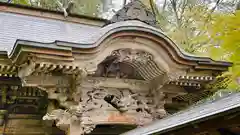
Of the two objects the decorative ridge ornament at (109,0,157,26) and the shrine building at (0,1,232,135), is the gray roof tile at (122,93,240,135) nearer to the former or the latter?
the shrine building at (0,1,232,135)

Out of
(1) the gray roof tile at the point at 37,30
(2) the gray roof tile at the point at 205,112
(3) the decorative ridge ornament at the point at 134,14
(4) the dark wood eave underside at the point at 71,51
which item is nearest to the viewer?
(2) the gray roof tile at the point at 205,112

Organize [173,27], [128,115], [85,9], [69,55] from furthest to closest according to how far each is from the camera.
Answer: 1. [85,9]
2. [173,27]
3. [128,115]
4. [69,55]

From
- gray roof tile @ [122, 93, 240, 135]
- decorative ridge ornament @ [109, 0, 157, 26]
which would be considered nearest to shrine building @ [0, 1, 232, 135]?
decorative ridge ornament @ [109, 0, 157, 26]

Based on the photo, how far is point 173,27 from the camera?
603 inches

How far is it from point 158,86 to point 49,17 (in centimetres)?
412

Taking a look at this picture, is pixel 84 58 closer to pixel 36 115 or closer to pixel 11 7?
pixel 36 115

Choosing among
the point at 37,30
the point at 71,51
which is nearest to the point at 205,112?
the point at 71,51

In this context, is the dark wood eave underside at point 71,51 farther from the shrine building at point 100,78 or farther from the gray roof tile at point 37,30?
the gray roof tile at point 37,30

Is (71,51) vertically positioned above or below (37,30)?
below

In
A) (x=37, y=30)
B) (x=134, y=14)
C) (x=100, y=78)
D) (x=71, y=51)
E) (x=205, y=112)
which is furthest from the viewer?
(x=37, y=30)

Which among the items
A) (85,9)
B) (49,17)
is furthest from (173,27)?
(49,17)

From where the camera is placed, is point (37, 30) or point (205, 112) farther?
point (37, 30)

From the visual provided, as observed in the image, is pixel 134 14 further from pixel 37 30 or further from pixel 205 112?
pixel 205 112

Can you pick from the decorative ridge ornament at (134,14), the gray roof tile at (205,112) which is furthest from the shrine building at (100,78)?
the gray roof tile at (205,112)
